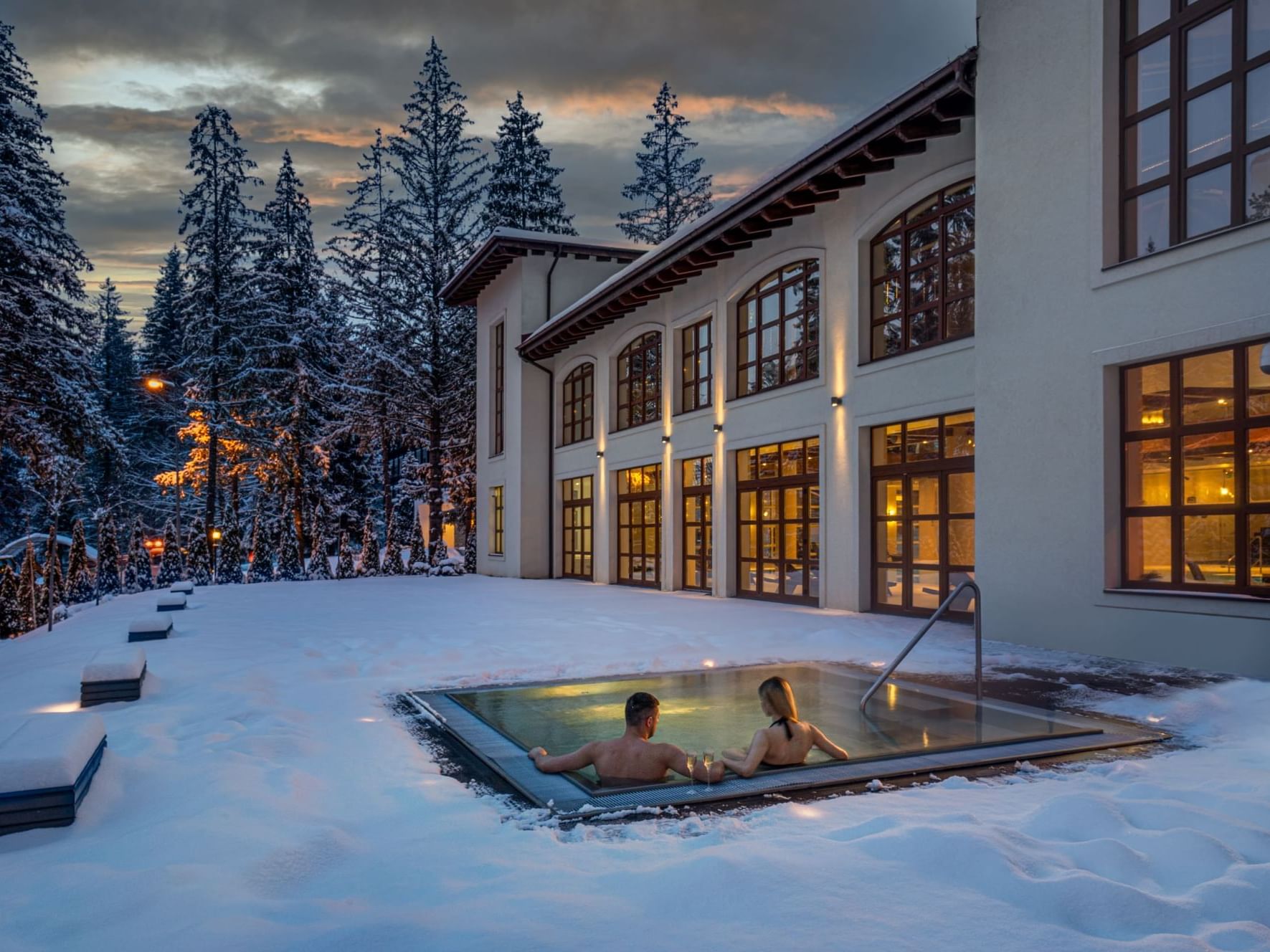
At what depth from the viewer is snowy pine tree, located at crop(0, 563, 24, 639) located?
1877cm

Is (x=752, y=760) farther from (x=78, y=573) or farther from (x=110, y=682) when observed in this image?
(x=78, y=573)

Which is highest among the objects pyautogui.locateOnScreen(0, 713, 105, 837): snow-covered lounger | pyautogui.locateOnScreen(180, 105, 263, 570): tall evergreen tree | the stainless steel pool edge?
pyautogui.locateOnScreen(180, 105, 263, 570): tall evergreen tree

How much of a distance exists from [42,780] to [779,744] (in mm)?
3599

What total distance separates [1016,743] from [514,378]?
876 inches

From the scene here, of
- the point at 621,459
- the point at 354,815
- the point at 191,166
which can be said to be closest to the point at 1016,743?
the point at 354,815

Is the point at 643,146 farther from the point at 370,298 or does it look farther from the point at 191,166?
the point at 191,166

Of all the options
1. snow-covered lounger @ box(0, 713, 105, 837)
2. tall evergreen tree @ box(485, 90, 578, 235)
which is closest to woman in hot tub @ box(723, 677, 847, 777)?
snow-covered lounger @ box(0, 713, 105, 837)

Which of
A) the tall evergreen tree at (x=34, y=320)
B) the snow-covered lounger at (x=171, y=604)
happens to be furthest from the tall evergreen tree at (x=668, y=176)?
the snow-covered lounger at (x=171, y=604)

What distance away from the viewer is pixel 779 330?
16562 mm

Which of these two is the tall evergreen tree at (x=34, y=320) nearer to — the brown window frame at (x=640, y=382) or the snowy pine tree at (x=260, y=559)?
the snowy pine tree at (x=260, y=559)

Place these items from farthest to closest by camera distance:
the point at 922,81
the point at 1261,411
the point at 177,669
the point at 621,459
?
the point at 621,459 < the point at 922,81 < the point at 177,669 < the point at 1261,411

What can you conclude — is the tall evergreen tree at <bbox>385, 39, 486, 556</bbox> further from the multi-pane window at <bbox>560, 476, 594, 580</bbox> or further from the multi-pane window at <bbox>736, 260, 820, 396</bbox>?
the multi-pane window at <bbox>736, 260, 820, 396</bbox>

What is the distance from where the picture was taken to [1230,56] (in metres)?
8.66

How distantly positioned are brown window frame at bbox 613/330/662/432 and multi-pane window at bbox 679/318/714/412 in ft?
3.04
